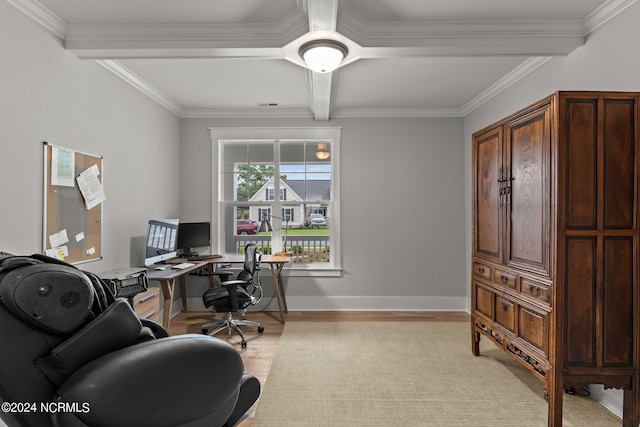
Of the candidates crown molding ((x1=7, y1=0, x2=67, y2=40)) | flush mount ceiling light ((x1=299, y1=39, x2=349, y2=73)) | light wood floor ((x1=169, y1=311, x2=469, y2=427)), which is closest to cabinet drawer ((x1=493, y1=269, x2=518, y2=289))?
light wood floor ((x1=169, y1=311, x2=469, y2=427))

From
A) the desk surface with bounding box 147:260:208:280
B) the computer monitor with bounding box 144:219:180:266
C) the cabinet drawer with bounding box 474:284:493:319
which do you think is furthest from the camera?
the computer monitor with bounding box 144:219:180:266

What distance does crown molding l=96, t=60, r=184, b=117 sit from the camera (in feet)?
10.6

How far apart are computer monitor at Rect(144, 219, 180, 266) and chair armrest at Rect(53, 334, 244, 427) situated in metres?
2.95

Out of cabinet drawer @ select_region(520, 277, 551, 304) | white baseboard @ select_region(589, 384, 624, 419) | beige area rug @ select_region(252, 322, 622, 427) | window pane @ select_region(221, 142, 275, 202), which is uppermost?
window pane @ select_region(221, 142, 275, 202)

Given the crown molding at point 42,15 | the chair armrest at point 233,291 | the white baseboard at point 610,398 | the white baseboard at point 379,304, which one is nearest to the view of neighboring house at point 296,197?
the white baseboard at point 379,304

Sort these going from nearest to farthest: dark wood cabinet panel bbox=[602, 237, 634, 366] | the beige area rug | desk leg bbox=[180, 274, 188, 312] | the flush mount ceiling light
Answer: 1. dark wood cabinet panel bbox=[602, 237, 634, 366]
2. the beige area rug
3. the flush mount ceiling light
4. desk leg bbox=[180, 274, 188, 312]

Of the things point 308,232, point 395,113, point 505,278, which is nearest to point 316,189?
point 308,232

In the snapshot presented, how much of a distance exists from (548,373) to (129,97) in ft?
13.6

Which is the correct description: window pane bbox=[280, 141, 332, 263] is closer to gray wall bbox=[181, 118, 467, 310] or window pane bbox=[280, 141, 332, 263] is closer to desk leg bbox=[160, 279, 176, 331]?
gray wall bbox=[181, 118, 467, 310]

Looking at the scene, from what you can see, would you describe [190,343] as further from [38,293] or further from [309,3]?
[309,3]

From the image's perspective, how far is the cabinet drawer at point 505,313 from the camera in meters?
2.57

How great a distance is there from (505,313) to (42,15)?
150 inches

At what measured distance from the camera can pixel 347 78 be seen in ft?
12.0

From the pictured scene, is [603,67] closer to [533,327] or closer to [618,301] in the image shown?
[618,301]
